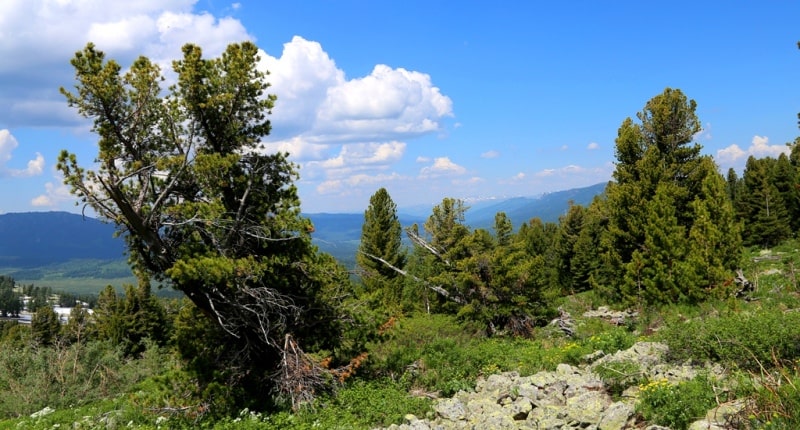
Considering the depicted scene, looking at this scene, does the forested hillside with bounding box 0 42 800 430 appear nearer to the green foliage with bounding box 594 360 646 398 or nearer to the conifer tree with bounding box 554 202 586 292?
the green foliage with bounding box 594 360 646 398

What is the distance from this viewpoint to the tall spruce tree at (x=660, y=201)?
2086cm

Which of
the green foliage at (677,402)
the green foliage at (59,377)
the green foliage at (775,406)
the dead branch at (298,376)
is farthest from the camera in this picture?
the green foliage at (59,377)

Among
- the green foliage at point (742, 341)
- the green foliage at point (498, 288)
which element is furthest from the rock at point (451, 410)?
the green foliage at point (498, 288)

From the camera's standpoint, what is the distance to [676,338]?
1036 centimetres

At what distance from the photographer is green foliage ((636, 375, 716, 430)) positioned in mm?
6461

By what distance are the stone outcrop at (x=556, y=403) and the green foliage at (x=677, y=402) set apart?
0.21 m

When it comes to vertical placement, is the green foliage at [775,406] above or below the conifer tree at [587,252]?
above

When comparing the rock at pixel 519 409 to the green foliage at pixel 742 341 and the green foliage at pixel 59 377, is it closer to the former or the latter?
the green foliage at pixel 742 341

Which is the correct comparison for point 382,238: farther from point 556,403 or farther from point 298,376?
point 556,403

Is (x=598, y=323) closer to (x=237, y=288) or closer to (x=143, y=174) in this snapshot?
(x=237, y=288)

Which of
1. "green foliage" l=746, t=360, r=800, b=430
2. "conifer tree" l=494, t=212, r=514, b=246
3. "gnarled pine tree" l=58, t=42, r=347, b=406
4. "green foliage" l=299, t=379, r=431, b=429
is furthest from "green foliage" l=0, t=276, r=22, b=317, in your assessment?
"green foliage" l=746, t=360, r=800, b=430

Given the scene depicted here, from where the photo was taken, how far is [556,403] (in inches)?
348

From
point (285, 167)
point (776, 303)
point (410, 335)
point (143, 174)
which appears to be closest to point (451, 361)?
point (410, 335)

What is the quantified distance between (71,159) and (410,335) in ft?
40.8
